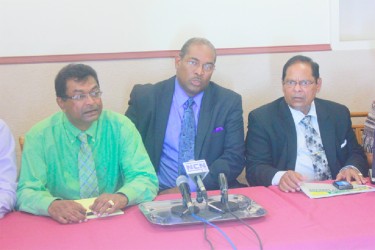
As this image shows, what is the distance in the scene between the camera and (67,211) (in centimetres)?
164

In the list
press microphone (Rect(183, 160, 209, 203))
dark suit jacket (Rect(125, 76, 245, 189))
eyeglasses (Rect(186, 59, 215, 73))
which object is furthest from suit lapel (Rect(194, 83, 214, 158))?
press microphone (Rect(183, 160, 209, 203))

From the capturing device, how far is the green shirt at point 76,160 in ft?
6.17

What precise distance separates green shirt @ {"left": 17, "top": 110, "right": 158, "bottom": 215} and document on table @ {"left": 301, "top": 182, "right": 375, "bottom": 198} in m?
0.65

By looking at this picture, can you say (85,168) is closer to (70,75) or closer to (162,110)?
(70,75)

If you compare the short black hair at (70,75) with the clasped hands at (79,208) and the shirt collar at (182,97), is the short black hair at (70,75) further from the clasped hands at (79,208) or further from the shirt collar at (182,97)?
the shirt collar at (182,97)

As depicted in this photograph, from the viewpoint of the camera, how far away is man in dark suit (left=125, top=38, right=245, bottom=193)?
2518 millimetres

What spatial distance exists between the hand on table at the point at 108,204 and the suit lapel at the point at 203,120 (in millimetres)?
824

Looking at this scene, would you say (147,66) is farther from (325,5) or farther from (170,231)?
(170,231)

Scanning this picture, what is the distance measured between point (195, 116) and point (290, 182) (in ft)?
2.62

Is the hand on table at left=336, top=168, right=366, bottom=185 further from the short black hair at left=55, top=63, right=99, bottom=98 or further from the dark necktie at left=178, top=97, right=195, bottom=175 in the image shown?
the short black hair at left=55, top=63, right=99, bottom=98

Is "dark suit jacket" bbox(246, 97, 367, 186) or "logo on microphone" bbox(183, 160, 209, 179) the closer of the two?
"logo on microphone" bbox(183, 160, 209, 179)

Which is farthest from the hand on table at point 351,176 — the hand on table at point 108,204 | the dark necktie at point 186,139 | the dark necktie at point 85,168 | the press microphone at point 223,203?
the dark necktie at point 85,168

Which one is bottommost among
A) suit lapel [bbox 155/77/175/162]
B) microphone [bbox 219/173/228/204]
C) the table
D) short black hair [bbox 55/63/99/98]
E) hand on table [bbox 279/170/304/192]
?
the table

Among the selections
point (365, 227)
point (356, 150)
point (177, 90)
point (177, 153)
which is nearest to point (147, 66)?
point (177, 90)
